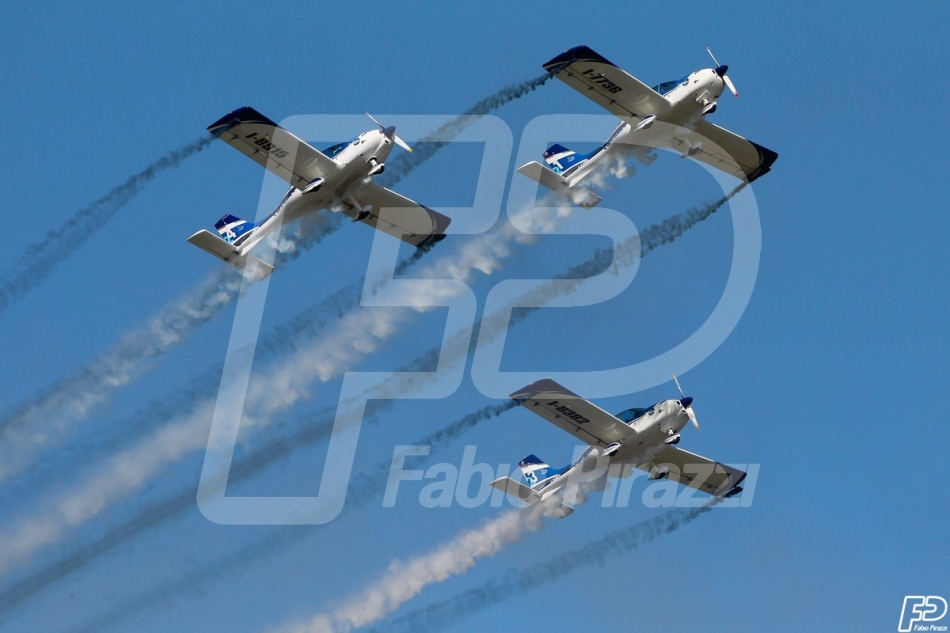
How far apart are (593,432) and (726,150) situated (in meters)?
13.7

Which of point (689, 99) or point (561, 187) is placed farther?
point (561, 187)

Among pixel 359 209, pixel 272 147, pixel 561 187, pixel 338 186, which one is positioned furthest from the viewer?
pixel 561 187

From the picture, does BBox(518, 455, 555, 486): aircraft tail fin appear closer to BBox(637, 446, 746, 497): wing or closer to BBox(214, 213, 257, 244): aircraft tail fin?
BBox(637, 446, 746, 497): wing

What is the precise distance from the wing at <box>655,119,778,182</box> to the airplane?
32.6 feet

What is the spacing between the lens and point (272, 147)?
7100 centimetres

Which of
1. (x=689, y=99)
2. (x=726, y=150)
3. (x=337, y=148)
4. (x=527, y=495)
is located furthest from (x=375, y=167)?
(x=726, y=150)

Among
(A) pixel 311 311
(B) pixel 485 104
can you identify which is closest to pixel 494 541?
(A) pixel 311 311

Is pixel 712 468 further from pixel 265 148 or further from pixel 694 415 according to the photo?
pixel 265 148

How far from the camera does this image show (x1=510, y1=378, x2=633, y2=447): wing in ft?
232

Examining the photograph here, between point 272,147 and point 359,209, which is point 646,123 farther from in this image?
point 272,147

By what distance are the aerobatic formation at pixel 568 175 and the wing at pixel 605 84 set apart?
0.04 m

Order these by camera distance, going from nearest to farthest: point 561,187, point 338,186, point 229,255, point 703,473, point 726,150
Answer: point 338,186 < point 229,255 < point 561,187 < point 726,150 < point 703,473

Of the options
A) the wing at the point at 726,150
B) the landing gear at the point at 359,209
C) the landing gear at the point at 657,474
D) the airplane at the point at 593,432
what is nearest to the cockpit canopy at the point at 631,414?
the airplane at the point at 593,432

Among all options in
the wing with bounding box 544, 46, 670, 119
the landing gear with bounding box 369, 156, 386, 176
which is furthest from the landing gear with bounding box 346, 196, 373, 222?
the wing with bounding box 544, 46, 670, 119
